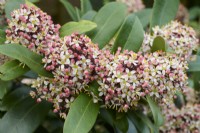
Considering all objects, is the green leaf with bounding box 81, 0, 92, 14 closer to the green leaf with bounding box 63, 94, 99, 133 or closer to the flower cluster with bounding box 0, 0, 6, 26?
the flower cluster with bounding box 0, 0, 6, 26

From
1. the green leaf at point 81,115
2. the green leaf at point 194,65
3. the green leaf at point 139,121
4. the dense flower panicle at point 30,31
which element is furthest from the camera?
the green leaf at point 194,65

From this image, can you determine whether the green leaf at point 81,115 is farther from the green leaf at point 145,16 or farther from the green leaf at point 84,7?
the green leaf at point 145,16

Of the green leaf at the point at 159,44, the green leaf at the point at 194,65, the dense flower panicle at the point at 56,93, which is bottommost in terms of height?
the dense flower panicle at the point at 56,93

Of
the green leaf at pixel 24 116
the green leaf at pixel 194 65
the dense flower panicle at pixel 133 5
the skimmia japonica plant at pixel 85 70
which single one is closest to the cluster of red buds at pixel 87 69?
the skimmia japonica plant at pixel 85 70

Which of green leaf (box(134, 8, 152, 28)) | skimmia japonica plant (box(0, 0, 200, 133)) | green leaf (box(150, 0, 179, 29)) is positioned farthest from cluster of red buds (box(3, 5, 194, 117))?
green leaf (box(134, 8, 152, 28))

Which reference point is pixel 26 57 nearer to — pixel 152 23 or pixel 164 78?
pixel 164 78

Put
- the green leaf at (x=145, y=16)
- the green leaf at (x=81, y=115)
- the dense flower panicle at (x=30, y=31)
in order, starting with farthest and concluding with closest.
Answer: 1. the green leaf at (x=145, y=16)
2. the dense flower panicle at (x=30, y=31)
3. the green leaf at (x=81, y=115)
